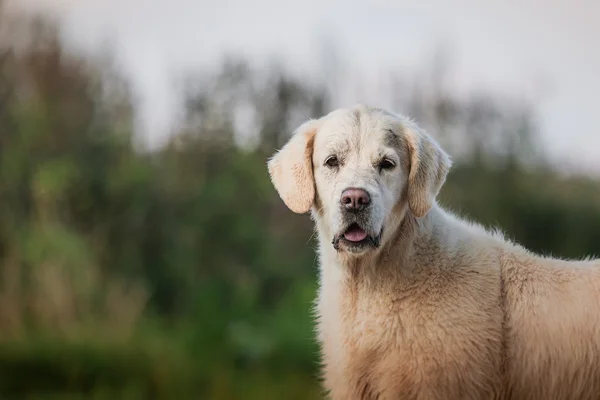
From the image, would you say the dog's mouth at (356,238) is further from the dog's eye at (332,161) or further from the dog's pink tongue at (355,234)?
the dog's eye at (332,161)

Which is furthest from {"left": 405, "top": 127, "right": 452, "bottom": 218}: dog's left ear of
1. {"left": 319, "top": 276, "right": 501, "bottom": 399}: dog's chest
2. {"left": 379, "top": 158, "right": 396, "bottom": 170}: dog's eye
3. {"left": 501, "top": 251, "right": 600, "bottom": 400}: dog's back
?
{"left": 501, "top": 251, "right": 600, "bottom": 400}: dog's back

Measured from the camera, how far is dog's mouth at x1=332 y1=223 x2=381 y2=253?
2.95 metres

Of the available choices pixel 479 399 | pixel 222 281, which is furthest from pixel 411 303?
pixel 222 281

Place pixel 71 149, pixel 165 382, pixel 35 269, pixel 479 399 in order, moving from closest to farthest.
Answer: pixel 479 399 < pixel 165 382 < pixel 35 269 < pixel 71 149

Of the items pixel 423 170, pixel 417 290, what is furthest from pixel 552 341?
pixel 423 170

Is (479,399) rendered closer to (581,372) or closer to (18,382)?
(581,372)

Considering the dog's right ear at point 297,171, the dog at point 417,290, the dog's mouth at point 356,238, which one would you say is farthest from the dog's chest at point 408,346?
the dog's right ear at point 297,171

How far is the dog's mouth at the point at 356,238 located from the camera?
295cm

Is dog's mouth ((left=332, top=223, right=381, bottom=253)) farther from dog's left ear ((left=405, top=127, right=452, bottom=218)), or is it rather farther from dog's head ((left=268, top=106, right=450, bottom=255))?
dog's left ear ((left=405, top=127, right=452, bottom=218))

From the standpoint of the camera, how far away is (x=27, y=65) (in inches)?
274

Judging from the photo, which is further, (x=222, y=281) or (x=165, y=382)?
(x=222, y=281)

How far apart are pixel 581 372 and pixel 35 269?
470cm

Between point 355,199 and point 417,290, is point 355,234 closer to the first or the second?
point 355,199

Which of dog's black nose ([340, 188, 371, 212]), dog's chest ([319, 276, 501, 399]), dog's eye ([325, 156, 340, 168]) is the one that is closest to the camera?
dog's black nose ([340, 188, 371, 212])
